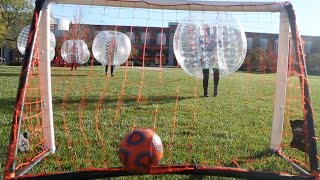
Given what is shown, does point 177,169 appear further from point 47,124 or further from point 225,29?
point 225,29

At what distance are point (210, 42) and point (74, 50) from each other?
43.5 feet

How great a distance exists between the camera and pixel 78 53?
848 inches

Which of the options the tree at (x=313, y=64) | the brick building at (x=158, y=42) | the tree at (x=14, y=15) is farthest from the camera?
the tree at (x=313, y=64)

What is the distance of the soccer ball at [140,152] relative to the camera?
3.73 metres

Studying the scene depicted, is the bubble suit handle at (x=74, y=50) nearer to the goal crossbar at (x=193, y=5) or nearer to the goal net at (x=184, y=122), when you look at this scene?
the goal net at (x=184, y=122)

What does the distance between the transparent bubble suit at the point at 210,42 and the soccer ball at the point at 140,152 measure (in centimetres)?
556

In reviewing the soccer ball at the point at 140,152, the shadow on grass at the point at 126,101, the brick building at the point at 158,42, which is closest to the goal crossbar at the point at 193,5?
the brick building at the point at 158,42

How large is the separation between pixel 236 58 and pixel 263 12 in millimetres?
4642

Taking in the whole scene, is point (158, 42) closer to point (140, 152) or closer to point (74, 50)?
point (140, 152)

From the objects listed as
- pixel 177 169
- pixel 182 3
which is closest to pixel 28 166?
pixel 177 169

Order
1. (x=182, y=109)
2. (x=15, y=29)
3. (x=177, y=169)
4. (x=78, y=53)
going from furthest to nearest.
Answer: (x=15, y=29)
(x=78, y=53)
(x=182, y=109)
(x=177, y=169)

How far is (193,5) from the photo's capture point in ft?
15.2

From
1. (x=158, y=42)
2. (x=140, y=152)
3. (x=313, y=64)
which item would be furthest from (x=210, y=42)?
(x=313, y=64)

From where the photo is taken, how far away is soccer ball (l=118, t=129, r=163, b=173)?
373 centimetres
